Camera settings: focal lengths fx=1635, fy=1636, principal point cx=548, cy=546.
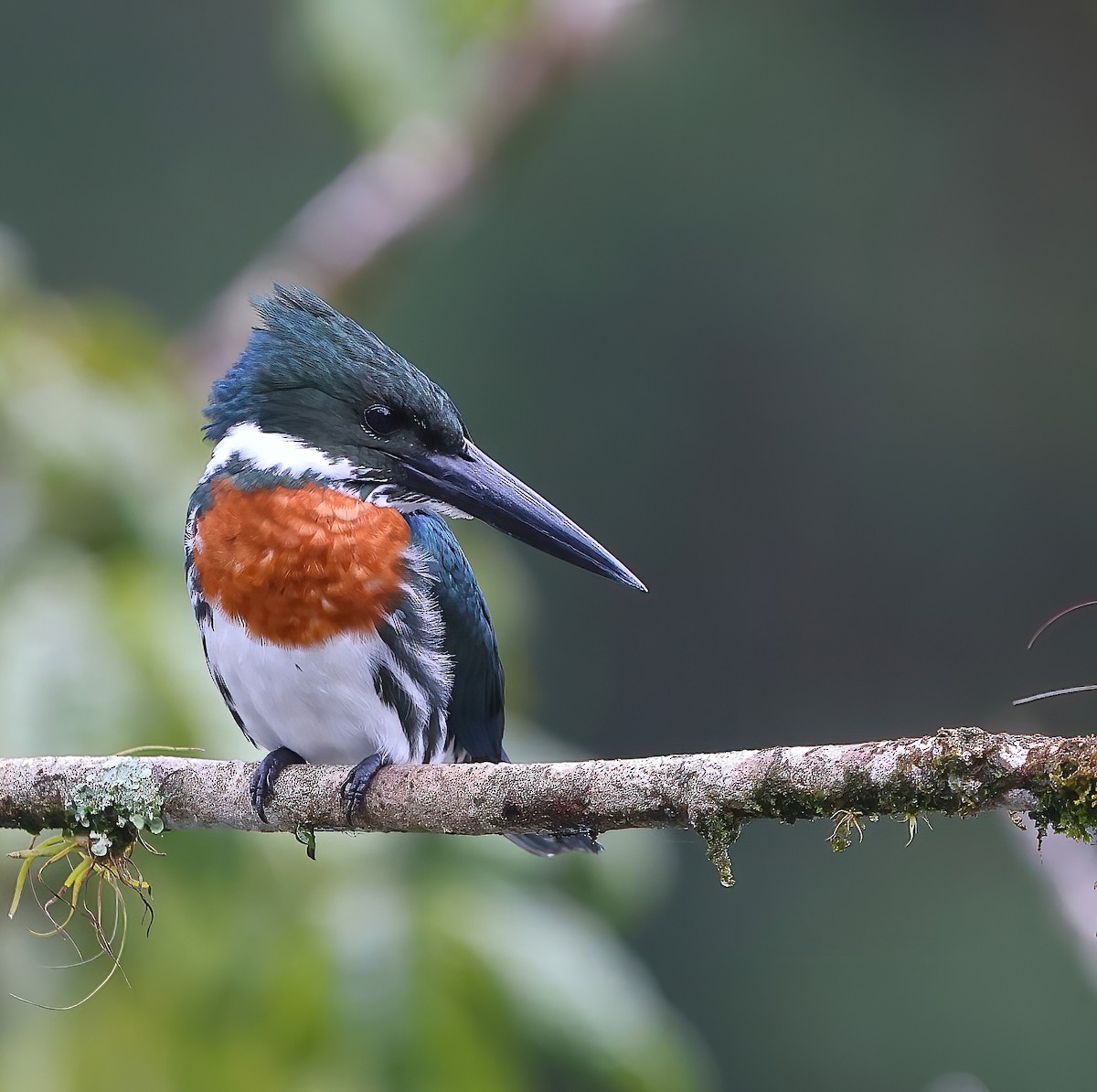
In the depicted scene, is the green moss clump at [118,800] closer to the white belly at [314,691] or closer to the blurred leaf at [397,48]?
the white belly at [314,691]

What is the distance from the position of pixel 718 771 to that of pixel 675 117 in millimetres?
11582

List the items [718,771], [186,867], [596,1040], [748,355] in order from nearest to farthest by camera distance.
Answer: [718,771] → [186,867] → [596,1040] → [748,355]

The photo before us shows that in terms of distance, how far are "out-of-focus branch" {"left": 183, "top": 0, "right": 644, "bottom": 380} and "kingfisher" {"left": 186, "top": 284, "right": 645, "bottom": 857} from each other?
2.29 meters

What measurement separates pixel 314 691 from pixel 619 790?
39.2 inches

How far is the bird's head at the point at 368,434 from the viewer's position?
3.00m

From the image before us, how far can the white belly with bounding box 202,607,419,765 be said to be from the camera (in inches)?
114

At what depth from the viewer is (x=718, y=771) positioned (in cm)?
201

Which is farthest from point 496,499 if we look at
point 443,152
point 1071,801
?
point 443,152

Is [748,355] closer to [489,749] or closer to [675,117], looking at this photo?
[675,117]

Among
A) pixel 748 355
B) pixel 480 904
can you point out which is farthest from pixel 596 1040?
pixel 748 355

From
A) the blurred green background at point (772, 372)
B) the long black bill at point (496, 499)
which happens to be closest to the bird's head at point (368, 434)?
the long black bill at point (496, 499)

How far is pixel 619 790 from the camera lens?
2057 millimetres

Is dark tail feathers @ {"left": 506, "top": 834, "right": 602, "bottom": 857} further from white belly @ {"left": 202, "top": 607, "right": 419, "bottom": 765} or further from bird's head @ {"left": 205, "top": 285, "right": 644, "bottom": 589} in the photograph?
bird's head @ {"left": 205, "top": 285, "right": 644, "bottom": 589}

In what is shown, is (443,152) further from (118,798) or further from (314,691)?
(118,798)
